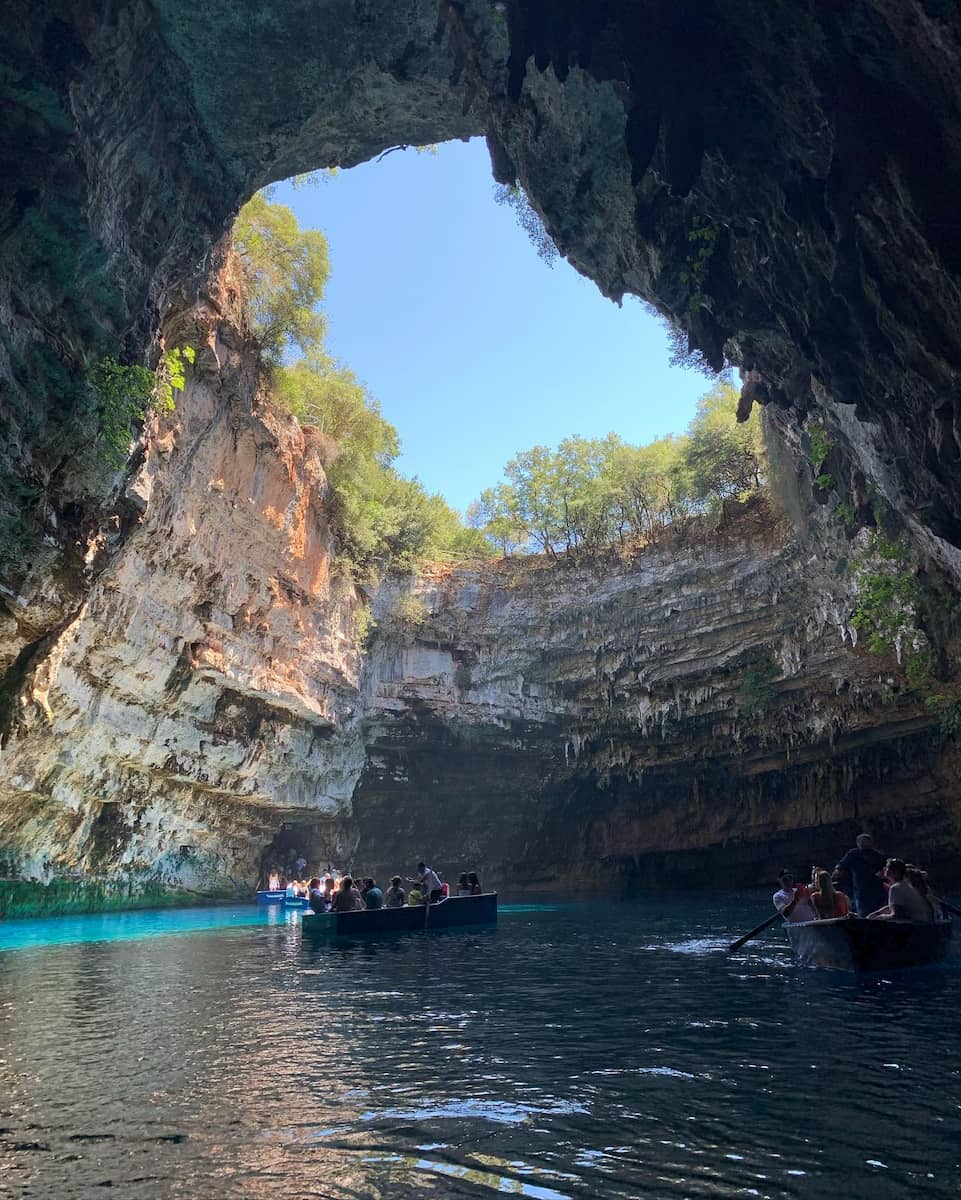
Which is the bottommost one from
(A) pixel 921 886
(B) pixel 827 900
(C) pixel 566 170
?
(B) pixel 827 900

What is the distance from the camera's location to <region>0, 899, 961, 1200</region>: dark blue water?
371 centimetres

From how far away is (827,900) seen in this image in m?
10.7

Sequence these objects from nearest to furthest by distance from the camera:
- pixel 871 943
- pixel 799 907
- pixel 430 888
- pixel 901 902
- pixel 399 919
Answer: pixel 871 943, pixel 901 902, pixel 799 907, pixel 399 919, pixel 430 888

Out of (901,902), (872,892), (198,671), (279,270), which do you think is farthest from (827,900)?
(279,270)

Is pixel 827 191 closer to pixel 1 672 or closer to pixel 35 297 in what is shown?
pixel 35 297

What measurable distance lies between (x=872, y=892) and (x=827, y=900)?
603mm

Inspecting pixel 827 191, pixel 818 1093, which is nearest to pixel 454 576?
pixel 827 191

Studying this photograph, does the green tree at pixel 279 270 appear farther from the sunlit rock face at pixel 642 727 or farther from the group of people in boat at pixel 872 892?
the group of people in boat at pixel 872 892

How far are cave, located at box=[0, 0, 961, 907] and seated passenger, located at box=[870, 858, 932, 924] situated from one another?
480 cm

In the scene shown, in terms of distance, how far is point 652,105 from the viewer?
33.0 ft

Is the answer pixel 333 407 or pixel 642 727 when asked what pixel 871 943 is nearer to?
pixel 642 727

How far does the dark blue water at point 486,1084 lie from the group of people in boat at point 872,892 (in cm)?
77

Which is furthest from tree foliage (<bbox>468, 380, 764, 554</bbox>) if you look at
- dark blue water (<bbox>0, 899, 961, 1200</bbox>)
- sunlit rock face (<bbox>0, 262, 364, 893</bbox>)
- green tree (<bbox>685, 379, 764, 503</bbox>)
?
dark blue water (<bbox>0, 899, 961, 1200</bbox>)

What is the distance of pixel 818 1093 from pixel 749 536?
2184cm
